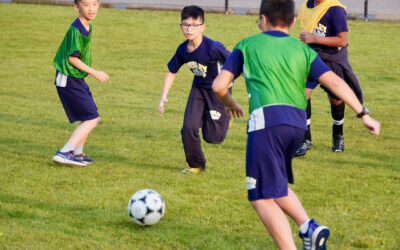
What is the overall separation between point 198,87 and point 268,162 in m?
3.46

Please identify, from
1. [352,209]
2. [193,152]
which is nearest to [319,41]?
[193,152]

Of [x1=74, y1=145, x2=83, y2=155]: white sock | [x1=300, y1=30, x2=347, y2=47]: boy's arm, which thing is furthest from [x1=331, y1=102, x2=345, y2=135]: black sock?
[x1=74, y1=145, x2=83, y2=155]: white sock

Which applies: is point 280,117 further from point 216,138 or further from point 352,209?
point 216,138

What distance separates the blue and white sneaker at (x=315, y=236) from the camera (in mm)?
4625

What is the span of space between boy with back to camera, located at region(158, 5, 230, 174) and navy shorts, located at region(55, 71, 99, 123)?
109 centimetres

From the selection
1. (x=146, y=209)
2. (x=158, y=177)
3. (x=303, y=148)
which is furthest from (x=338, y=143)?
(x=146, y=209)

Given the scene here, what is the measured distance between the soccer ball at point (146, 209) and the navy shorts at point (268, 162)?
1.49 m

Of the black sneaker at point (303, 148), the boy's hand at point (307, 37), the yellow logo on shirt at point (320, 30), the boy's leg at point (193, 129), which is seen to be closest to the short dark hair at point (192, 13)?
the boy's leg at point (193, 129)

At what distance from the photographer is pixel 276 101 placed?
15.4ft

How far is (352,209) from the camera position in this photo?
6641mm

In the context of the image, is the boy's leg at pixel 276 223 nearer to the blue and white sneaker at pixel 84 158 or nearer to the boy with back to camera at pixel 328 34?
the blue and white sneaker at pixel 84 158

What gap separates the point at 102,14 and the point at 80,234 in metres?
21.8

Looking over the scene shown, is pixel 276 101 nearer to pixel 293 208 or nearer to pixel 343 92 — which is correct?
pixel 343 92

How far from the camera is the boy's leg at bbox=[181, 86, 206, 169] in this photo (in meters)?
7.92
